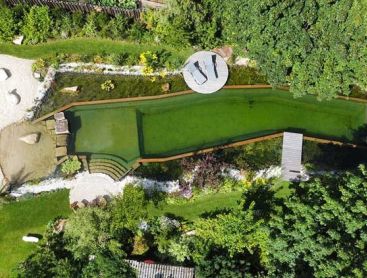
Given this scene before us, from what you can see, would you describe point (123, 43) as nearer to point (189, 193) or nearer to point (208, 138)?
point (208, 138)

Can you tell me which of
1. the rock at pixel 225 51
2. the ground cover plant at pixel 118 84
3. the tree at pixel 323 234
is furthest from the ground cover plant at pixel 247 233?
the rock at pixel 225 51

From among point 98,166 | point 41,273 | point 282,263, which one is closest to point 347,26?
point 282,263

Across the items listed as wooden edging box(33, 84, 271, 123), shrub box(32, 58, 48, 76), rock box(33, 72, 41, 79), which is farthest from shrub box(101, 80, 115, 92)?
rock box(33, 72, 41, 79)

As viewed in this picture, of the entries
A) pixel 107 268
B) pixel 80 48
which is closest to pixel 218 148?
pixel 107 268

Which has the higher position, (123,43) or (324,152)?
(123,43)

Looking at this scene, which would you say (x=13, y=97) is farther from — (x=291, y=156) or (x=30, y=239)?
(x=291, y=156)

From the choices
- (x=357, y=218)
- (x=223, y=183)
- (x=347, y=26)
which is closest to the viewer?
(x=357, y=218)
